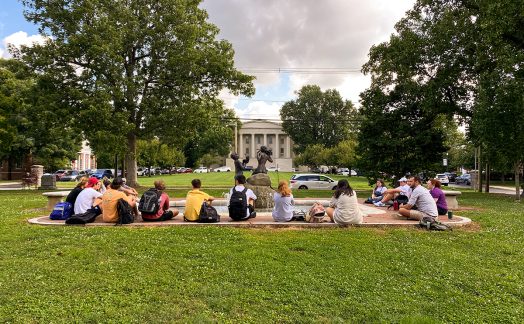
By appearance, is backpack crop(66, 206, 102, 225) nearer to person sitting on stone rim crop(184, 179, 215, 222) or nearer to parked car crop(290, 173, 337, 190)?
person sitting on stone rim crop(184, 179, 215, 222)

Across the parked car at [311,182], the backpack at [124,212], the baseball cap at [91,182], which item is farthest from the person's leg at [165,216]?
the parked car at [311,182]

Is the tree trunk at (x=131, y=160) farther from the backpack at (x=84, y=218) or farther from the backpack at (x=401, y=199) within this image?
the backpack at (x=401, y=199)

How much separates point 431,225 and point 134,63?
24.2 metres

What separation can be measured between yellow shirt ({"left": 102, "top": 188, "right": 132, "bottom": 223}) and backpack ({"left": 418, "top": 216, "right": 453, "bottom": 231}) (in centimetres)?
692

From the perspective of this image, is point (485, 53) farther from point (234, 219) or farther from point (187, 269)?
point (187, 269)

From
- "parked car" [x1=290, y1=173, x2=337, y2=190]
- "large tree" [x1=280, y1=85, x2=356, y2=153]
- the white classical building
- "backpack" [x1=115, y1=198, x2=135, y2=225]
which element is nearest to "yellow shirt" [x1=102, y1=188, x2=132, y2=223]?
"backpack" [x1=115, y1=198, x2=135, y2=225]

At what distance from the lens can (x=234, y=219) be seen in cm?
989

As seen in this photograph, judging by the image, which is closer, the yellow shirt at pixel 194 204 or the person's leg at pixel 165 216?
the yellow shirt at pixel 194 204

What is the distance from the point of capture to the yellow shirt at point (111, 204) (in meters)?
9.46

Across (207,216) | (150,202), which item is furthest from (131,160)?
(207,216)

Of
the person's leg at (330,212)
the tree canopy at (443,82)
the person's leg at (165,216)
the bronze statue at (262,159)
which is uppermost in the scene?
the tree canopy at (443,82)

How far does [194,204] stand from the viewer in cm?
972

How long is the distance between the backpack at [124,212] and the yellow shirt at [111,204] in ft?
0.35

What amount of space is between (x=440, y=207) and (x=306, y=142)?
3429 inches
